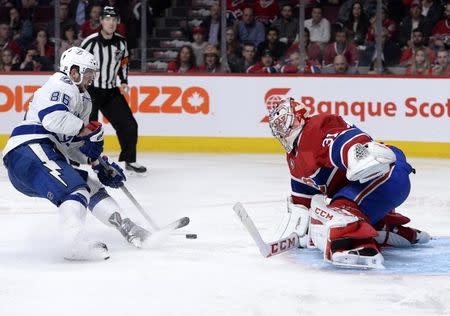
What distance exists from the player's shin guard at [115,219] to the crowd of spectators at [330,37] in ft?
15.1

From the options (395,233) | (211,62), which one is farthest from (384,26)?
(395,233)

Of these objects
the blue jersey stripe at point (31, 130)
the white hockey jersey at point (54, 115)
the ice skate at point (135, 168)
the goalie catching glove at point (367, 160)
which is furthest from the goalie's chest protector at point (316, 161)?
the ice skate at point (135, 168)

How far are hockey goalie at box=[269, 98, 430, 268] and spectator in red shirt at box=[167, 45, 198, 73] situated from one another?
485 centimetres

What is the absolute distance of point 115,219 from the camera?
17.2ft

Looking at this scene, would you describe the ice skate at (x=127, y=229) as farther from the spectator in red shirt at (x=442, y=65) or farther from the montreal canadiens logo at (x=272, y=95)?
the spectator in red shirt at (x=442, y=65)

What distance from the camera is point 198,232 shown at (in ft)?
19.2

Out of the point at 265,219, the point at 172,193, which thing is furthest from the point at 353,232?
the point at 172,193

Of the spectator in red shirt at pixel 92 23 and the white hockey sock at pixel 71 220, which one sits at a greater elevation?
the spectator in red shirt at pixel 92 23

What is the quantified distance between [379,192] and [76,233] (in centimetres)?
128

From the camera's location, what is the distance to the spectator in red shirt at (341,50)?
9.69 metres

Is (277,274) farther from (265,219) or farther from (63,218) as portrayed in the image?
(265,219)

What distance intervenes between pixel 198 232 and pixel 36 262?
42.0 inches

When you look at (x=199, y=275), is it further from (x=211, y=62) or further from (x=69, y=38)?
(x=69, y=38)

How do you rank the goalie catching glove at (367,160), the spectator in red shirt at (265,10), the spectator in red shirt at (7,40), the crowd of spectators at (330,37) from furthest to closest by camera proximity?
the spectator in red shirt at (7,40), the spectator in red shirt at (265,10), the crowd of spectators at (330,37), the goalie catching glove at (367,160)
